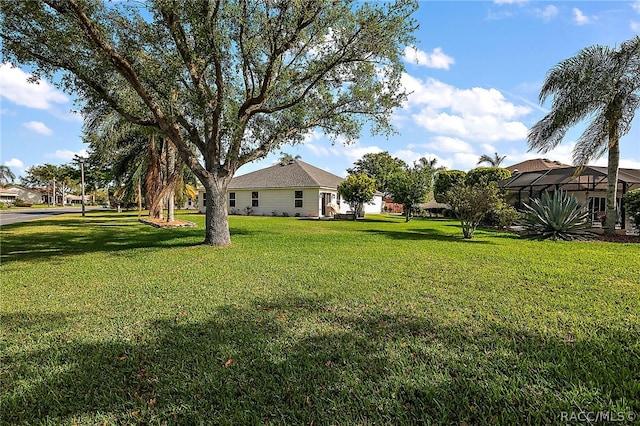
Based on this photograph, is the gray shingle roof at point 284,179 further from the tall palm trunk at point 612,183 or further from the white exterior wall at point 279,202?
the tall palm trunk at point 612,183

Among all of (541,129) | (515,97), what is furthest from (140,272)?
(541,129)

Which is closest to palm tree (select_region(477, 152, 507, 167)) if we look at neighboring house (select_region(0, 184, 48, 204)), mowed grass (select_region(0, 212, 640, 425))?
mowed grass (select_region(0, 212, 640, 425))

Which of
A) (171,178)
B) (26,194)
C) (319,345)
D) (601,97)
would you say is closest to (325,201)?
(171,178)

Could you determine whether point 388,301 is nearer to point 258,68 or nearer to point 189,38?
point 258,68

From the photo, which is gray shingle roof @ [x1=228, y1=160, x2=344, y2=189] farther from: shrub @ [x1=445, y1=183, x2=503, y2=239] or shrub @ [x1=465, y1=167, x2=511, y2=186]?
shrub @ [x1=445, y1=183, x2=503, y2=239]

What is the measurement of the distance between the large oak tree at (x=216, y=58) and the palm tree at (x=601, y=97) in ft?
28.6

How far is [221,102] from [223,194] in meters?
2.94

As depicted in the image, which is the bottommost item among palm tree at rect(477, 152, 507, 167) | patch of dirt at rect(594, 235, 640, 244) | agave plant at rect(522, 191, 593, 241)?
patch of dirt at rect(594, 235, 640, 244)

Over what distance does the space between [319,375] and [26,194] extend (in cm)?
10081

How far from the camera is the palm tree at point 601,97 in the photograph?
13.5 metres

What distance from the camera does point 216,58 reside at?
938 centimetres

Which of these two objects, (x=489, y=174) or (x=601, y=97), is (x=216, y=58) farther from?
(x=489, y=174)

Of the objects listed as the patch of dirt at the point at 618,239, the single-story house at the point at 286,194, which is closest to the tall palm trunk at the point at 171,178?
the single-story house at the point at 286,194

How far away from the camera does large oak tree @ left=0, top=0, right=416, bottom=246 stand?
853 centimetres
